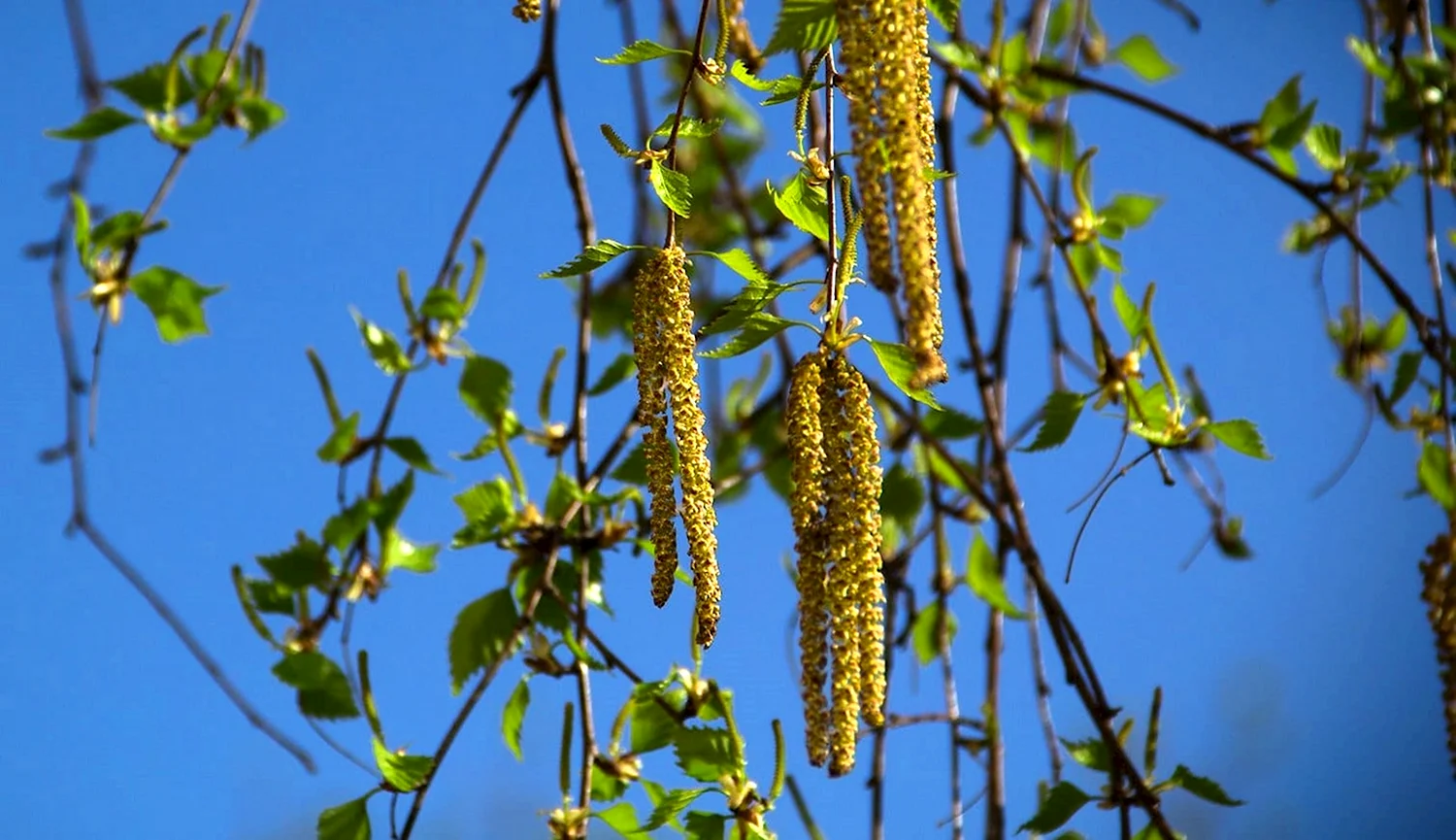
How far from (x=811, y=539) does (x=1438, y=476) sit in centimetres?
86

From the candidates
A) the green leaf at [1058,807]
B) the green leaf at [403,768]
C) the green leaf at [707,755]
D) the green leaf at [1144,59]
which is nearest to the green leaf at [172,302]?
the green leaf at [403,768]

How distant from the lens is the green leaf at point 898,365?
26.8 inches

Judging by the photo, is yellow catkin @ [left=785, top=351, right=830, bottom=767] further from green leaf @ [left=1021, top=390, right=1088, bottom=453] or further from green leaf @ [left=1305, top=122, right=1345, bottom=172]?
green leaf @ [left=1305, top=122, right=1345, bottom=172]

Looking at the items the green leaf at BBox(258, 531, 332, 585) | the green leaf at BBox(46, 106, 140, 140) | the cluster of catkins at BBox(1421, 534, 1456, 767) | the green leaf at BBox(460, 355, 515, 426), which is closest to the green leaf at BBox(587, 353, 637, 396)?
the green leaf at BBox(460, 355, 515, 426)

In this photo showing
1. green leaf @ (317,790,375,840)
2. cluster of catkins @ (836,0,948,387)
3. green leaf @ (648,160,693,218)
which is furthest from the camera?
green leaf @ (317,790,375,840)

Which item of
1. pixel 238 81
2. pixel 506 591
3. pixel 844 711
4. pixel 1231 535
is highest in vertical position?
pixel 238 81

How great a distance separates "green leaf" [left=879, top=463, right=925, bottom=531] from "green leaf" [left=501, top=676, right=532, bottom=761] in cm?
46

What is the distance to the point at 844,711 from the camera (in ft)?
2.18

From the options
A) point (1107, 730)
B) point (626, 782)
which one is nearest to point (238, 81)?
point (626, 782)

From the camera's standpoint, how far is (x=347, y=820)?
3.48 feet

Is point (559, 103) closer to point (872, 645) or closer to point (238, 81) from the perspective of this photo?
point (238, 81)

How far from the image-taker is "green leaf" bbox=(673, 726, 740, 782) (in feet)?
3.12

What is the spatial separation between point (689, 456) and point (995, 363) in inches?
37.9

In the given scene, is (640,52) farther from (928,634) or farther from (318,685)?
(928,634)
